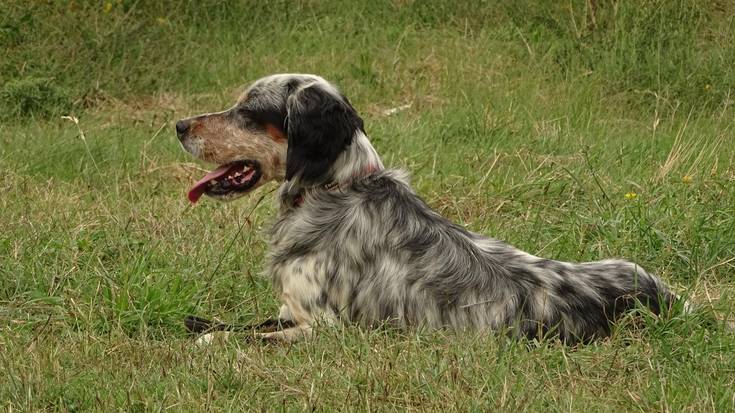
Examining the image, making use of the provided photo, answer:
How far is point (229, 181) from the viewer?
5.54 meters

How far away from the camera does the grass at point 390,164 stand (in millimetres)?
4352

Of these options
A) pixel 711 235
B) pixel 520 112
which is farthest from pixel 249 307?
pixel 520 112

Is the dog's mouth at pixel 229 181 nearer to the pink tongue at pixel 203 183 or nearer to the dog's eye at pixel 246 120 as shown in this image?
the pink tongue at pixel 203 183

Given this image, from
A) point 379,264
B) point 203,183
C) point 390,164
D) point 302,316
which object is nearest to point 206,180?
point 203,183

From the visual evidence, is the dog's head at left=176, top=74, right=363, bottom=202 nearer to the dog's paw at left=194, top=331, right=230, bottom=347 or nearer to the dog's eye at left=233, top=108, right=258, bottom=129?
the dog's eye at left=233, top=108, right=258, bottom=129

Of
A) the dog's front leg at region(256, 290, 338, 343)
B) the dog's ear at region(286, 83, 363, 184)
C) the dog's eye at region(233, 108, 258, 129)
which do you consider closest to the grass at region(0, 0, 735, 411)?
the dog's front leg at region(256, 290, 338, 343)

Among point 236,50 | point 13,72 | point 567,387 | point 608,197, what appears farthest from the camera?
point 236,50

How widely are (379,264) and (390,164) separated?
3.10 meters

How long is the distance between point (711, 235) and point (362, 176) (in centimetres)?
203

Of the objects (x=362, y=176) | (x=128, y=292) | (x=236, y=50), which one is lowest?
(x=236, y=50)

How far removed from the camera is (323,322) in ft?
16.2

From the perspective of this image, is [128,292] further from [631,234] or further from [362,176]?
[631,234]

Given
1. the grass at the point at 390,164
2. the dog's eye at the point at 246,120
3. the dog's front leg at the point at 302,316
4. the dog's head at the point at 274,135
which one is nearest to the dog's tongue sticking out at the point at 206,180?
the dog's head at the point at 274,135

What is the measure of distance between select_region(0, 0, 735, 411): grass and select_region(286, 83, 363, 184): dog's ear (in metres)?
0.62
